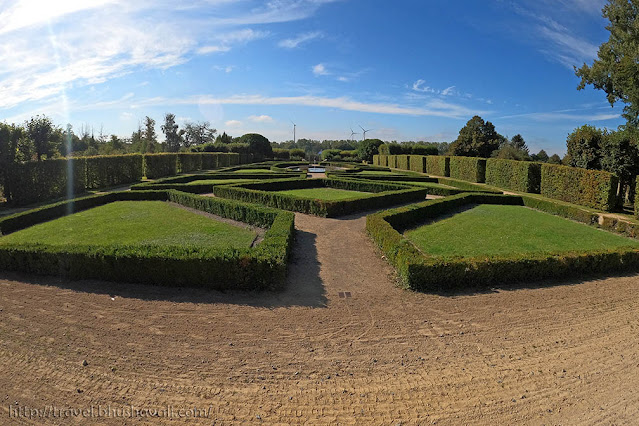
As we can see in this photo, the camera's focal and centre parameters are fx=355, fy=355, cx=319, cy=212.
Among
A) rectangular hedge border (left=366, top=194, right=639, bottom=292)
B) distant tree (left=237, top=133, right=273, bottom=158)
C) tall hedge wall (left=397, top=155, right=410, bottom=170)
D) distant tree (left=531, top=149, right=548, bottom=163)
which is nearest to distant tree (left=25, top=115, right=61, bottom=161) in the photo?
rectangular hedge border (left=366, top=194, right=639, bottom=292)

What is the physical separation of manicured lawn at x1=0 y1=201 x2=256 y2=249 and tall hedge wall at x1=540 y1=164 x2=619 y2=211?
58.5 ft

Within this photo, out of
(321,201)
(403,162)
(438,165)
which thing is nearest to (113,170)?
(321,201)

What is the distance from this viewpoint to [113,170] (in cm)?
2781

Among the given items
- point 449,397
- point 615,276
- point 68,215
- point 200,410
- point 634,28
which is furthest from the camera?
point 634,28

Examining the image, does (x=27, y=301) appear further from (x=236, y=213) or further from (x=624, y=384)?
(x=624, y=384)

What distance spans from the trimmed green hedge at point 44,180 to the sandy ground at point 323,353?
1338 centimetres

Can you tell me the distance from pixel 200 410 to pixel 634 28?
102 feet

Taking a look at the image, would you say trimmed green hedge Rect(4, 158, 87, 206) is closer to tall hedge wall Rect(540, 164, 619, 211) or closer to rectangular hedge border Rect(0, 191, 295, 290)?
rectangular hedge border Rect(0, 191, 295, 290)

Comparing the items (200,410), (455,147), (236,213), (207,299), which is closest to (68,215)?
(236,213)

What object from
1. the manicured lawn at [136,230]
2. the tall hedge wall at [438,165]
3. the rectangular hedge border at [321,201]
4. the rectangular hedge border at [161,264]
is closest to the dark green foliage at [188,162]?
the rectangular hedge border at [321,201]

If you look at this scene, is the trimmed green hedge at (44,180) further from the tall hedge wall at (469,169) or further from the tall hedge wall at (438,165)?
the tall hedge wall at (438,165)

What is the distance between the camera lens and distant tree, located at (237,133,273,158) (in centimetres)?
6694

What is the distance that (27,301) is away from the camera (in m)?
7.09

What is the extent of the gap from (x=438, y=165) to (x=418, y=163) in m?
4.91
